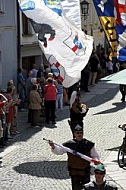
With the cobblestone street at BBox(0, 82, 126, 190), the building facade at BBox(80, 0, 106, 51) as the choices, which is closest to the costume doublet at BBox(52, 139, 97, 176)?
the cobblestone street at BBox(0, 82, 126, 190)

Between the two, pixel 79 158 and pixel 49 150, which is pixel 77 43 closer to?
pixel 49 150

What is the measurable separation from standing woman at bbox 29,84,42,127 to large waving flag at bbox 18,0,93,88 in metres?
5.33

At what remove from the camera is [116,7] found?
13719mm

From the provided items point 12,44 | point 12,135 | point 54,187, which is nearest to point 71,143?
point 54,187

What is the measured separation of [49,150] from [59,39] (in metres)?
3.86

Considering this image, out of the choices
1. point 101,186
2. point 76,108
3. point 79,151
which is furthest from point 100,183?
point 76,108

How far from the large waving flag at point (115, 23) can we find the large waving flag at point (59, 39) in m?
0.95

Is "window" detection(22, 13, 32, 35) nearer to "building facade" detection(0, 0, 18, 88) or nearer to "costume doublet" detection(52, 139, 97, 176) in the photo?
Result: "building facade" detection(0, 0, 18, 88)

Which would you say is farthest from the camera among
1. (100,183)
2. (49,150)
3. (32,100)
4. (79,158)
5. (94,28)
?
(94,28)

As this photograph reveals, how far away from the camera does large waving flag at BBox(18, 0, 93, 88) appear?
1205 centimetres

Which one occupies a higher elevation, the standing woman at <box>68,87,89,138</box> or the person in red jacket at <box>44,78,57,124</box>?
the standing woman at <box>68,87,89,138</box>

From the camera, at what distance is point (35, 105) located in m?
18.2

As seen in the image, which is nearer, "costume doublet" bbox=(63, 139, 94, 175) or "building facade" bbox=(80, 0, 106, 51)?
"costume doublet" bbox=(63, 139, 94, 175)

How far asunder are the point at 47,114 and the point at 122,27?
6033mm
